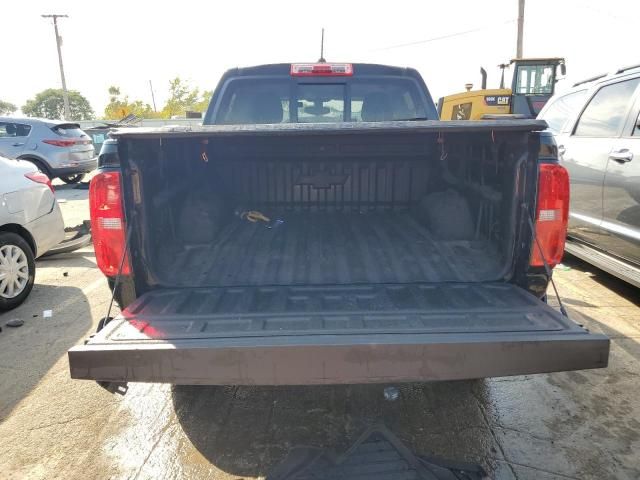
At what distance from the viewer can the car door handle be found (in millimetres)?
4168

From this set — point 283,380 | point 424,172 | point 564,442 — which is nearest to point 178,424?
point 283,380

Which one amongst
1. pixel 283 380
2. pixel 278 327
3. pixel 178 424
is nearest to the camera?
→ pixel 283 380

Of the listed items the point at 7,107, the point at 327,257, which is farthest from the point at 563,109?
the point at 7,107

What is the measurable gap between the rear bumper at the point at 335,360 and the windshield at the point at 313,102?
255 centimetres

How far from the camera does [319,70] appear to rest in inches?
156

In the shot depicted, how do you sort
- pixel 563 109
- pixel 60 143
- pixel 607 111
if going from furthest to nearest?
pixel 60 143, pixel 563 109, pixel 607 111

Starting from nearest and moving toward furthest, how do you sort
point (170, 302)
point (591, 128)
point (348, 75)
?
point (170, 302) < point (348, 75) < point (591, 128)

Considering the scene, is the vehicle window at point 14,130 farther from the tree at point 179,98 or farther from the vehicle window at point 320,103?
the tree at point 179,98

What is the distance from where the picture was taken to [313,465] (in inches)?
87.3

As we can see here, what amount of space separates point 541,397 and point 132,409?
2700 mm

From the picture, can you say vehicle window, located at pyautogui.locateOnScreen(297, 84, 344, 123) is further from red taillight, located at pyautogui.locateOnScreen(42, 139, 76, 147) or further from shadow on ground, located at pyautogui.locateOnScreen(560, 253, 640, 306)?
red taillight, located at pyautogui.locateOnScreen(42, 139, 76, 147)

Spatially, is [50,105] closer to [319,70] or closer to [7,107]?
[7,107]

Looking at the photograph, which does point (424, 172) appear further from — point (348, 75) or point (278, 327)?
point (278, 327)

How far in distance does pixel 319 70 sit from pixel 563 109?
3.86 metres
